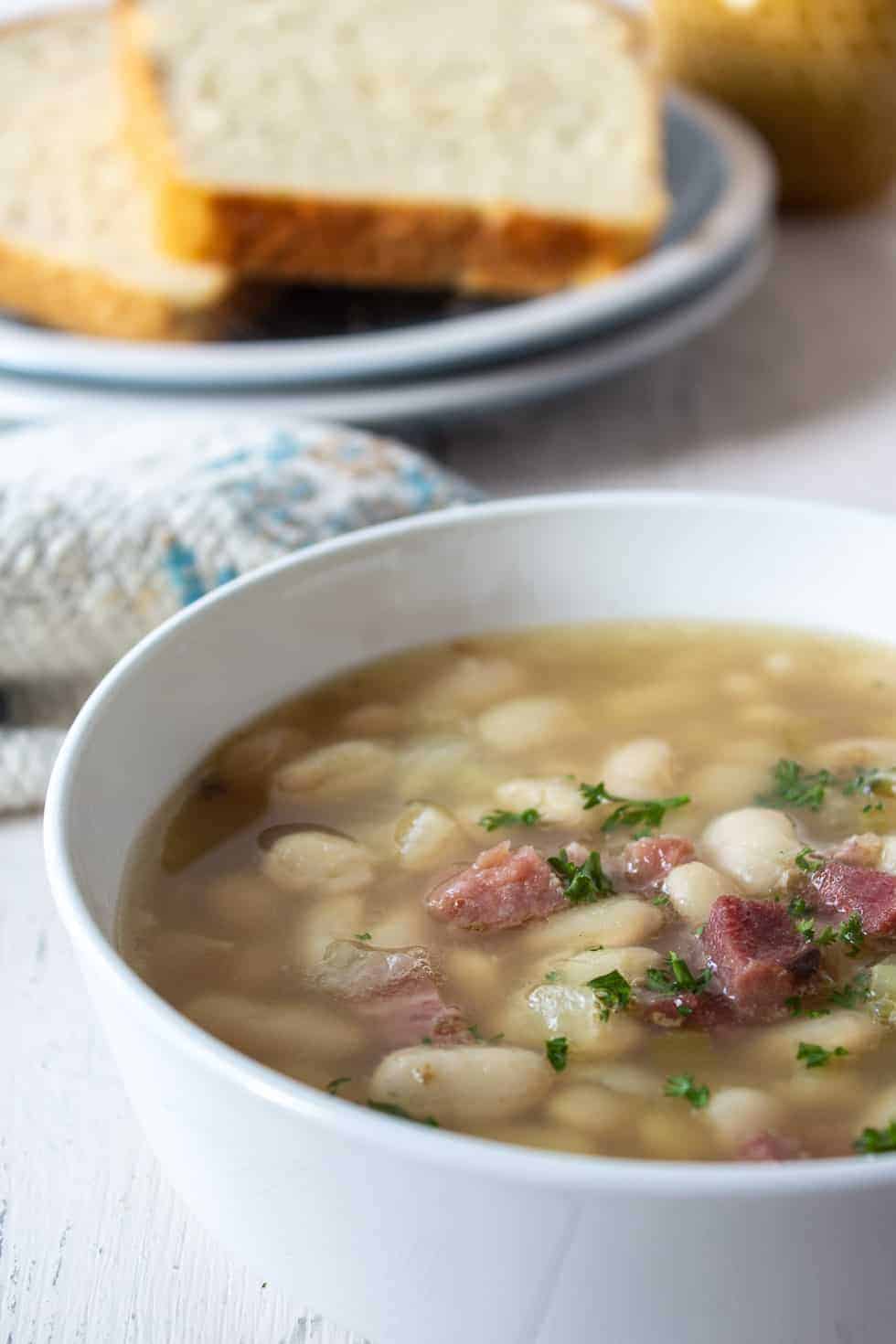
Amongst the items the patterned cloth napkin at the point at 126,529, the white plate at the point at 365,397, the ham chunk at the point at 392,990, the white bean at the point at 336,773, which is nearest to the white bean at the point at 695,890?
the ham chunk at the point at 392,990

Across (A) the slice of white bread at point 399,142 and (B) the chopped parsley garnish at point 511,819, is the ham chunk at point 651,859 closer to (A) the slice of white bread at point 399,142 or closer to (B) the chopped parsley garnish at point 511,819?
(B) the chopped parsley garnish at point 511,819

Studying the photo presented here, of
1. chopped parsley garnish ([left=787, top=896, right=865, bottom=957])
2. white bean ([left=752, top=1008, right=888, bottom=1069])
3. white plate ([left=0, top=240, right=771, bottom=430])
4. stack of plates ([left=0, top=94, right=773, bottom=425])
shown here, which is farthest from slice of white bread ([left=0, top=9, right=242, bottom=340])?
white bean ([left=752, top=1008, right=888, bottom=1069])

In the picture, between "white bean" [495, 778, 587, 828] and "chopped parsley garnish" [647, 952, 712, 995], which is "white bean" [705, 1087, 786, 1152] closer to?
"chopped parsley garnish" [647, 952, 712, 995]

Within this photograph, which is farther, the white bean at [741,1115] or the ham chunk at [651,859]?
the ham chunk at [651,859]

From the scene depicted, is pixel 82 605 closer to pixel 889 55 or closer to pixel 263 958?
pixel 263 958

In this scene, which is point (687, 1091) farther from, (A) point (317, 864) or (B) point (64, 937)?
(B) point (64, 937)

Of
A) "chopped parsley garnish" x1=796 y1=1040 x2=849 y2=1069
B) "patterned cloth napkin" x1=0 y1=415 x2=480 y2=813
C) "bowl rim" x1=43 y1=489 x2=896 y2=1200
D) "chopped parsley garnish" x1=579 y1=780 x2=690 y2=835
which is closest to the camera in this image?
"bowl rim" x1=43 y1=489 x2=896 y2=1200

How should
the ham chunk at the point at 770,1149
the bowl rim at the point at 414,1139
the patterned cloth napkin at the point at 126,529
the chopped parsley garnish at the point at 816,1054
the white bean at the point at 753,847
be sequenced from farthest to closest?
the patterned cloth napkin at the point at 126,529 → the white bean at the point at 753,847 → the chopped parsley garnish at the point at 816,1054 → the ham chunk at the point at 770,1149 → the bowl rim at the point at 414,1139

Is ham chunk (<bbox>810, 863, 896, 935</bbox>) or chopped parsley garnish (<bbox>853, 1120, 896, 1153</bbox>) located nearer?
chopped parsley garnish (<bbox>853, 1120, 896, 1153</bbox>)
